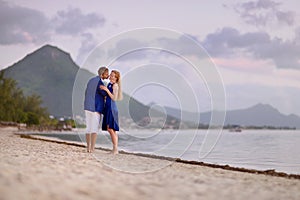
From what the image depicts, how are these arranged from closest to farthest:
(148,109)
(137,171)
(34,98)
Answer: (137,171), (148,109), (34,98)

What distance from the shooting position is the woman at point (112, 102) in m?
12.4

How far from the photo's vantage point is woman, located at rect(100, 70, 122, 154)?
40.5 feet

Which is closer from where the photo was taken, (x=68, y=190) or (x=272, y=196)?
(x=68, y=190)

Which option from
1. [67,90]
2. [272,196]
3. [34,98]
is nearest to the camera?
[272,196]

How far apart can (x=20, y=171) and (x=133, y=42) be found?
220 inches

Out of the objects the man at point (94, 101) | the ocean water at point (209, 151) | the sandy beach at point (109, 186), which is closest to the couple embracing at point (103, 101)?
the man at point (94, 101)

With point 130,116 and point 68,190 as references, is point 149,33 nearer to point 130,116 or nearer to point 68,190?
point 130,116

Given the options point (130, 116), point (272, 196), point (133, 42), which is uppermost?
point (133, 42)

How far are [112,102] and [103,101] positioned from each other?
1.06 feet

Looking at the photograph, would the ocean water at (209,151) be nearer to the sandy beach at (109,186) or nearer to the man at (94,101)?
the man at (94,101)

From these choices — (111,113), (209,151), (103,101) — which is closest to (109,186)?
(111,113)

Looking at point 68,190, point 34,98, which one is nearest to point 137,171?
point 68,190

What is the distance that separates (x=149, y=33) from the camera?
11.4 m

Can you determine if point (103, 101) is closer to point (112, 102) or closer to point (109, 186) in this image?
point (112, 102)
